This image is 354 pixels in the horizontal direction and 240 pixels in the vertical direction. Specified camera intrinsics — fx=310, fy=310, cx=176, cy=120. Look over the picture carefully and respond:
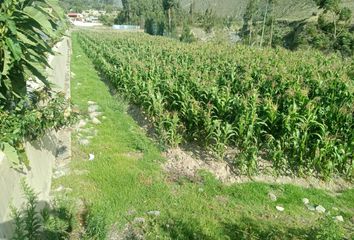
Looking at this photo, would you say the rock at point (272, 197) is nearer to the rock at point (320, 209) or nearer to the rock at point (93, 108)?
the rock at point (320, 209)

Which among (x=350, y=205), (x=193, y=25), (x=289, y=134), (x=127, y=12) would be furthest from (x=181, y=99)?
(x=127, y=12)

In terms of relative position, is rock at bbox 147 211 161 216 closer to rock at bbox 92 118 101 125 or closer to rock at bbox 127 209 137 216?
rock at bbox 127 209 137 216

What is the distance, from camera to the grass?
416 cm

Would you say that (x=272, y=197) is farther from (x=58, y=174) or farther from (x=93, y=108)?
(x=93, y=108)

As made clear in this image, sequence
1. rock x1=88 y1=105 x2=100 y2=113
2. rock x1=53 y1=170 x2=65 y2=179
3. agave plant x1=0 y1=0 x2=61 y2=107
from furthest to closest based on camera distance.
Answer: rock x1=88 y1=105 x2=100 y2=113
rock x1=53 y1=170 x2=65 y2=179
agave plant x1=0 y1=0 x2=61 y2=107

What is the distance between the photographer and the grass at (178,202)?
416 centimetres

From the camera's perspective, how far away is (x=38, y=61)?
376cm

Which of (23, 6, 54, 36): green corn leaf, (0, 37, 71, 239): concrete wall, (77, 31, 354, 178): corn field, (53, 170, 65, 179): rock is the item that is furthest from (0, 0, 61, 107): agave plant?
(77, 31, 354, 178): corn field

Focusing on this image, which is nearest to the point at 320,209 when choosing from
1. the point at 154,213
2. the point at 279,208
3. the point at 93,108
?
the point at 279,208

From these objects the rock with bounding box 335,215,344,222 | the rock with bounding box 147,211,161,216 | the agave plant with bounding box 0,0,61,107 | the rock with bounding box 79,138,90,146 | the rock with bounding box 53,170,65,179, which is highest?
the agave plant with bounding box 0,0,61,107

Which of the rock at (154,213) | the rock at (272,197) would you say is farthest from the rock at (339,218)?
the rock at (154,213)

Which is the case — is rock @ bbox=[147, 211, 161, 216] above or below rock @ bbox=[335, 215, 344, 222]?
above

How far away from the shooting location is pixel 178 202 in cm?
485

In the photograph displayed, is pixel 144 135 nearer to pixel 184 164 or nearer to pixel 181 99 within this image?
pixel 181 99
